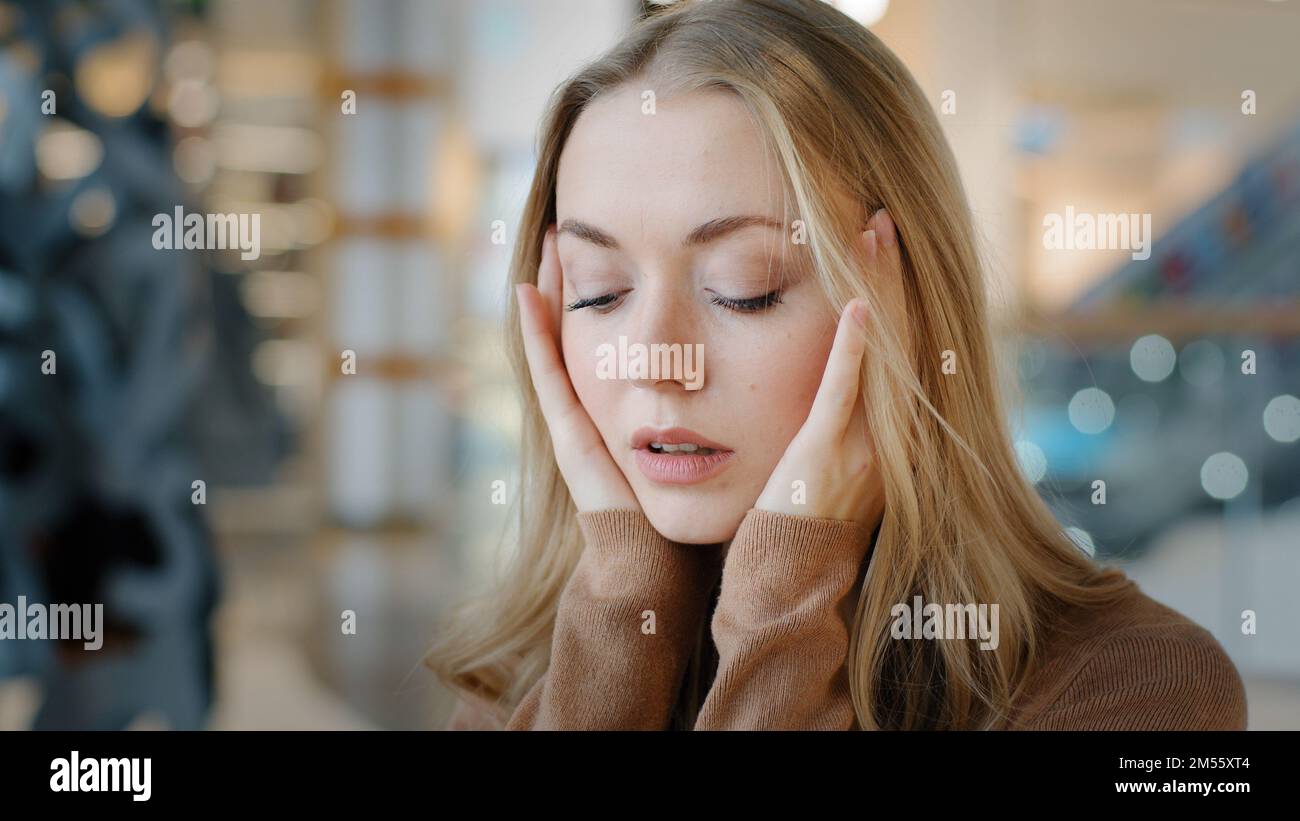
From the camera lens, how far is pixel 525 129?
1.09 m

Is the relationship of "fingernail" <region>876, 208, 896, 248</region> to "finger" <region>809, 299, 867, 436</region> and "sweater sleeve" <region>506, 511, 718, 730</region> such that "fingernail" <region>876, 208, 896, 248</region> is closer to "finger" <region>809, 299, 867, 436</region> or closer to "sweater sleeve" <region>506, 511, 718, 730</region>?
"finger" <region>809, 299, 867, 436</region>

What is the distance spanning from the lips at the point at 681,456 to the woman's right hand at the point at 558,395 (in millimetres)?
38

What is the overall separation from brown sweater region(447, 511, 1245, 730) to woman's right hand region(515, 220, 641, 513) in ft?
0.11

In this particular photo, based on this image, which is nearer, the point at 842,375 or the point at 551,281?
the point at 842,375

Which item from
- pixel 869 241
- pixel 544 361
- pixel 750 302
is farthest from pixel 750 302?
pixel 544 361

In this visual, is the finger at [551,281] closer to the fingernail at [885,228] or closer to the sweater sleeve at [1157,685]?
the fingernail at [885,228]

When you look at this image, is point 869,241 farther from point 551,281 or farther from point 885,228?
point 551,281

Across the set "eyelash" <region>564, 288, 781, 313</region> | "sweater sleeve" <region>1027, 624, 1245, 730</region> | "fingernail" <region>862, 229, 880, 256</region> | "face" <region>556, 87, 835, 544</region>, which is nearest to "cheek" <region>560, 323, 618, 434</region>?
"face" <region>556, 87, 835, 544</region>

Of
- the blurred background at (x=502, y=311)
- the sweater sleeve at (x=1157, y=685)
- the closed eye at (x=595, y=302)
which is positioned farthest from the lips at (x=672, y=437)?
the sweater sleeve at (x=1157, y=685)

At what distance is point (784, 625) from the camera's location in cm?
83

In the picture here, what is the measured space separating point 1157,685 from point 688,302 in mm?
465
